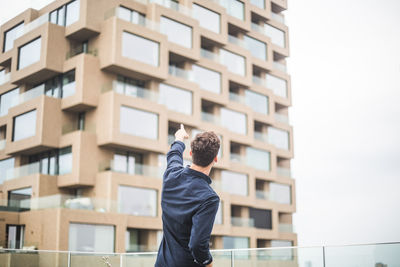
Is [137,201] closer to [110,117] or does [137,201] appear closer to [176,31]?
[110,117]

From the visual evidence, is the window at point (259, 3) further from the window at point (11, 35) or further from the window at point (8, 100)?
the window at point (8, 100)

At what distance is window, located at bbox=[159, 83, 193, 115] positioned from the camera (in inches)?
1029

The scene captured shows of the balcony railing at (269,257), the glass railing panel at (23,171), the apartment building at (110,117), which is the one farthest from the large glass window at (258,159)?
the balcony railing at (269,257)

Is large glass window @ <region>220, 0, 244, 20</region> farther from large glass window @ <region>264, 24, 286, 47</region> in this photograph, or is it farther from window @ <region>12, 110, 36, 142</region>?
window @ <region>12, 110, 36, 142</region>

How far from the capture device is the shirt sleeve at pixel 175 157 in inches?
109

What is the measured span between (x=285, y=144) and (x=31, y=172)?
19.4 metres

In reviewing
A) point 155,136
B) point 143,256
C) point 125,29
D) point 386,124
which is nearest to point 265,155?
point 386,124

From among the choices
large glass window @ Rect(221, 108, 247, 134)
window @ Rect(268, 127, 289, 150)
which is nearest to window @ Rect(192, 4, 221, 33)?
large glass window @ Rect(221, 108, 247, 134)

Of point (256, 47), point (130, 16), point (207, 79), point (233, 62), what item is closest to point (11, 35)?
point (130, 16)

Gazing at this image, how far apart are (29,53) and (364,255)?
23.0 m

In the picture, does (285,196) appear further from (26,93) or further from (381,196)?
(26,93)

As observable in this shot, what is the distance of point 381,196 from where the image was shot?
3425cm

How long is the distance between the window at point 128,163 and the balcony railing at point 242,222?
743cm

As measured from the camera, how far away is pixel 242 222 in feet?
98.1
